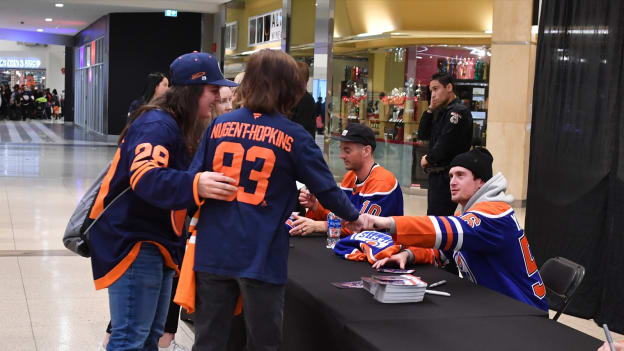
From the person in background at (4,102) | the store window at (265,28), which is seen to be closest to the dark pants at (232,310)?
the store window at (265,28)

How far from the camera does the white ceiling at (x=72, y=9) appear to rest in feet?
57.5

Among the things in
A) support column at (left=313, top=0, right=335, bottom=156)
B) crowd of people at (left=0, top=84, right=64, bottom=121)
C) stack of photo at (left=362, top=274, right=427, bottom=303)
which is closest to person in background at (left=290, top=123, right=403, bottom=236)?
stack of photo at (left=362, top=274, right=427, bottom=303)

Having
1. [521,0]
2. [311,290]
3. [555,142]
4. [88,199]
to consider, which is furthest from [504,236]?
[521,0]

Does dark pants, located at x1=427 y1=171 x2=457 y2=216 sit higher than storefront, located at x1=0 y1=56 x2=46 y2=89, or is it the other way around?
storefront, located at x1=0 y1=56 x2=46 y2=89

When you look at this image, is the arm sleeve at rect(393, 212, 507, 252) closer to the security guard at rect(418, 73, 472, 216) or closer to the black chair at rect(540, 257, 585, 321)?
the black chair at rect(540, 257, 585, 321)

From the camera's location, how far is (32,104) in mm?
34281

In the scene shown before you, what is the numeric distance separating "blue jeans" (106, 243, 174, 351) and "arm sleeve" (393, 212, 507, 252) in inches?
36.5

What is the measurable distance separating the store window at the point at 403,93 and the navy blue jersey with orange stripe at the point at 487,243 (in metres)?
8.04

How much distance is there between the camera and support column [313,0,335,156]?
13547 mm

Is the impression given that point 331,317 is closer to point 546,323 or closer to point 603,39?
point 546,323

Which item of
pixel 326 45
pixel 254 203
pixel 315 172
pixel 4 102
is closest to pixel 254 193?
pixel 254 203

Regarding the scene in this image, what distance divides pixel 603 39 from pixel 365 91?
27.5ft

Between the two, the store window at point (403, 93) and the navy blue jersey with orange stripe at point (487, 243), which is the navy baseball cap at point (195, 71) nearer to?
the navy blue jersey with orange stripe at point (487, 243)

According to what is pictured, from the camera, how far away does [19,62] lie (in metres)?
44.0
